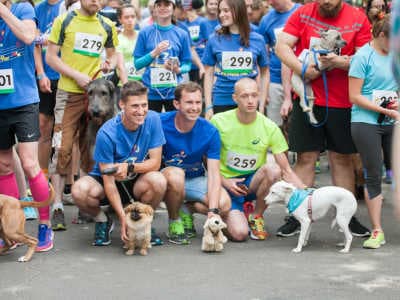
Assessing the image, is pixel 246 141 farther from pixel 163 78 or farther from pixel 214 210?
pixel 163 78

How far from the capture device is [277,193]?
19.7ft

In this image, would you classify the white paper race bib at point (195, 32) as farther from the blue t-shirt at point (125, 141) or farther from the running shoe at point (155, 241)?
the running shoe at point (155, 241)

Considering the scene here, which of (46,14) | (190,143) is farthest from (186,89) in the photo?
(46,14)

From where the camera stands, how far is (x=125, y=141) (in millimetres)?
5980

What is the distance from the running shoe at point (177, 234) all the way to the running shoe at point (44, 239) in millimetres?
938

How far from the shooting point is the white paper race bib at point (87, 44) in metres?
6.84

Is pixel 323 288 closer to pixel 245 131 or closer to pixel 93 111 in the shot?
pixel 245 131

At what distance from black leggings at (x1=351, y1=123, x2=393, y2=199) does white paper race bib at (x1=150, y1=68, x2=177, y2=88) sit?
95.1 inches

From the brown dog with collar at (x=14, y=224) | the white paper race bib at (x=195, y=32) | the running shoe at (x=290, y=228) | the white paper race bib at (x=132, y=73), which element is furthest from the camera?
the white paper race bib at (x=195, y=32)

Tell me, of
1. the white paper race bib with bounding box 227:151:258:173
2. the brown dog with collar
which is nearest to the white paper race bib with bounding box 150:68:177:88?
the white paper race bib with bounding box 227:151:258:173

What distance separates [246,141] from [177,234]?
37.7 inches

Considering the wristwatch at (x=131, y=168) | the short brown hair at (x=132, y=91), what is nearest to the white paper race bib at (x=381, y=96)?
the short brown hair at (x=132, y=91)

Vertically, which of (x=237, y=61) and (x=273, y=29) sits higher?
(x=273, y=29)

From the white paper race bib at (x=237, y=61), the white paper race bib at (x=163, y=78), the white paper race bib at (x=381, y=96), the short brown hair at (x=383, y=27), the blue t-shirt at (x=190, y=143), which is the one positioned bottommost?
the blue t-shirt at (x=190, y=143)
